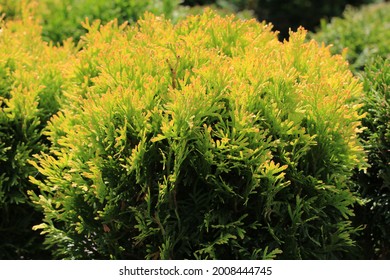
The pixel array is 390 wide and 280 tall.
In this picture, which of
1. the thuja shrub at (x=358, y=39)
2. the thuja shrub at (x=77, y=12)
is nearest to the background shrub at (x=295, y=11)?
the thuja shrub at (x=358, y=39)

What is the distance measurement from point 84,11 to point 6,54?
199cm

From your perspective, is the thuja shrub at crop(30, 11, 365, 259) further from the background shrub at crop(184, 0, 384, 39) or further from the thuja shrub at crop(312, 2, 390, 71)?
the background shrub at crop(184, 0, 384, 39)

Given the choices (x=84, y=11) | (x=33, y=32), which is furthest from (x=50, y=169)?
(x=84, y=11)

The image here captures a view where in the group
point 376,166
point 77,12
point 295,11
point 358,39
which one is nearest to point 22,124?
point 77,12

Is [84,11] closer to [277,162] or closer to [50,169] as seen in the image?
[50,169]

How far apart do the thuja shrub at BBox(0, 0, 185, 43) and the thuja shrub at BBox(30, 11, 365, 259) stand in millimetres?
2562

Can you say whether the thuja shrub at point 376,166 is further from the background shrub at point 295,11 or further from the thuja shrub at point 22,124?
the background shrub at point 295,11

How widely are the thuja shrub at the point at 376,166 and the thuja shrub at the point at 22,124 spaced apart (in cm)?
243

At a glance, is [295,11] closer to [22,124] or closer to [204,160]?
[22,124]

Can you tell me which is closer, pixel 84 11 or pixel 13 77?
pixel 13 77

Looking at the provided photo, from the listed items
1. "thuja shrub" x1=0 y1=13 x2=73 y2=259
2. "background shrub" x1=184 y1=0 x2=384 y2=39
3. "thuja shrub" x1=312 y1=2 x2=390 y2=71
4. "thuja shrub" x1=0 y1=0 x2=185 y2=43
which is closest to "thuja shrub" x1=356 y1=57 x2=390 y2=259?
"thuja shrub" x1=312 y1=2 x2=390 y2=71

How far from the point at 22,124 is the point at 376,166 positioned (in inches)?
108

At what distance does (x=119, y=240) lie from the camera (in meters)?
3.98

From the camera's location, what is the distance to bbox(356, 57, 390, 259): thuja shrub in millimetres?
4312
